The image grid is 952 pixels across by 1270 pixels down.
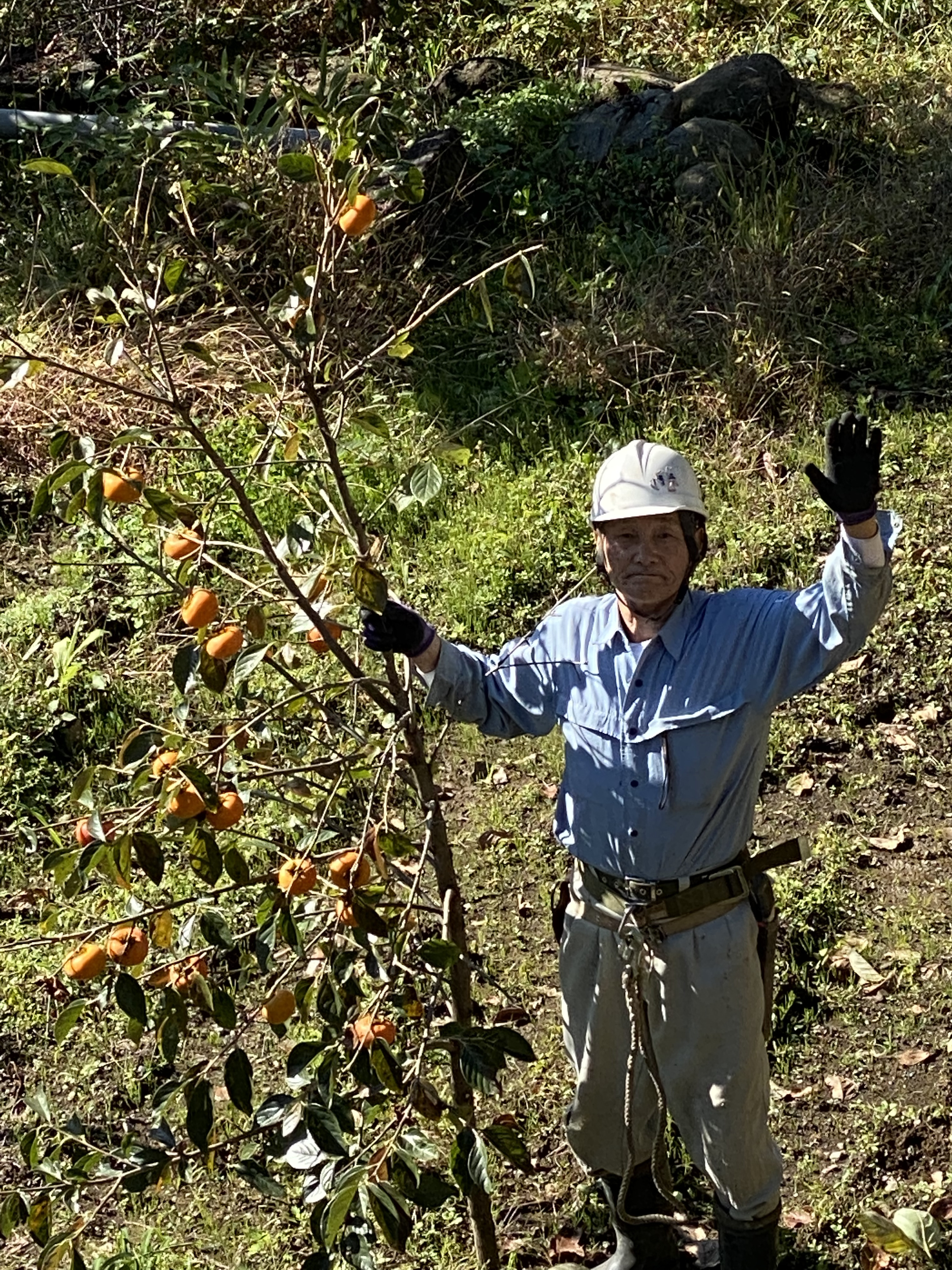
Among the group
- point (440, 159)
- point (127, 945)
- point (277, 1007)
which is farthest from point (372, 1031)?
point (440, 159)

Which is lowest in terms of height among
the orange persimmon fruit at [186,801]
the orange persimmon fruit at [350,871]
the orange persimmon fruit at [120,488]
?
the orange persimmon fruit at [350,871]

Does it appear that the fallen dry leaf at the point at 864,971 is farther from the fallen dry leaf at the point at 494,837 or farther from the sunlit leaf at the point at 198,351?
the sunlit leaf at the point at 198,351

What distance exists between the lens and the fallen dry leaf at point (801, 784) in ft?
16.4

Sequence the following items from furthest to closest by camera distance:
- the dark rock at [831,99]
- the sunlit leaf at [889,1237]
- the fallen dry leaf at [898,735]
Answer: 1. the dark rock at [831,99]
2. the fallen dry leaf at [898,735]
3. the sunlit leaf at [889,1237]

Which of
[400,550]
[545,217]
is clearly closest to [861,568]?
[400,550]

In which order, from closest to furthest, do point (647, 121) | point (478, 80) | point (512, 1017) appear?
point (512, 1017)
point (647, 121)
point (478, 80)

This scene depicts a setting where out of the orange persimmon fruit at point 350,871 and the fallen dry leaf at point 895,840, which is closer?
the orange persimmon fruit at point 350,871

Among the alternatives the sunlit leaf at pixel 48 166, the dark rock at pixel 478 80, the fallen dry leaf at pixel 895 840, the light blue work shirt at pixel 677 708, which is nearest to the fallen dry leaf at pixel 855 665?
the fallen dry leaf at pixel 895 840

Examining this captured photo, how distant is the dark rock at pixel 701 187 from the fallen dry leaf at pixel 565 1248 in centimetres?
501

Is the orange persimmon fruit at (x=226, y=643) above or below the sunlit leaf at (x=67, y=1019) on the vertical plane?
above

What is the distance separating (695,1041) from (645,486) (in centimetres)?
105

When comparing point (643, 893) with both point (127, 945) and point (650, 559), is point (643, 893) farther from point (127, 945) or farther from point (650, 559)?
point (127, 945)

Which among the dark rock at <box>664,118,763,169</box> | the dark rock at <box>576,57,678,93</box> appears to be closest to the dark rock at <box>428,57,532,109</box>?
the dark rock at <box>576,57,678,93</box>

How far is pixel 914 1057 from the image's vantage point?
4035mm
